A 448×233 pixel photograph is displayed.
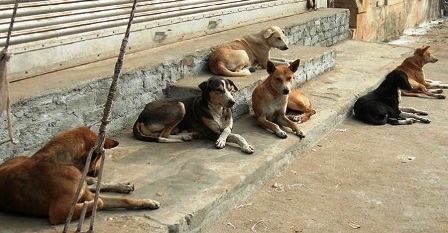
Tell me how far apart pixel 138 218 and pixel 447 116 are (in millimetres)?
5759

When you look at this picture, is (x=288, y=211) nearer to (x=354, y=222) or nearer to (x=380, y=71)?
(x=354, y=222)

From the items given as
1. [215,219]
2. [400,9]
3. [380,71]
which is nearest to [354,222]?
[215,219]

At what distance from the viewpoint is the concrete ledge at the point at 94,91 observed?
208 inches

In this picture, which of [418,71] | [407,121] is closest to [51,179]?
[407,121]

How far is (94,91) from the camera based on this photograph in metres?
6.04

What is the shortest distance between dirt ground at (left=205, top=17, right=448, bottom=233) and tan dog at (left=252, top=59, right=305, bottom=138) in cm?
47

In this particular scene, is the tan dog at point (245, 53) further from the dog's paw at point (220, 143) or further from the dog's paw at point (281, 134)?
the dog's paw at point (220, 143)

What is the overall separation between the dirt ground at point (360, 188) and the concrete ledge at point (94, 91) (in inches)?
72.9

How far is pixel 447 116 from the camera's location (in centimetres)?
848

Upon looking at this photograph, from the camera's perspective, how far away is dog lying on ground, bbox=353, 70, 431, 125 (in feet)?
25.8

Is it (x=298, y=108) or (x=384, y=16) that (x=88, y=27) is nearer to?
(x=298, y=108)

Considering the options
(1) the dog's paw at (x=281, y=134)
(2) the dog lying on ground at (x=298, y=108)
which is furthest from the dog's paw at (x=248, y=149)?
(2) the dog lying on ground at (x=298, y=108)

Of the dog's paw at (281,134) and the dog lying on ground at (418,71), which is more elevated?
the dog's paw at (281,134)

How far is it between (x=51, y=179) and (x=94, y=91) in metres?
2.29
